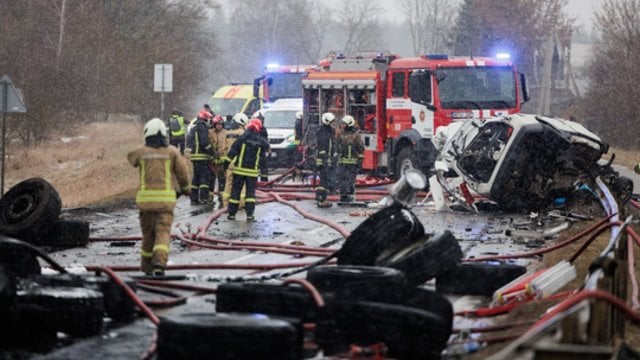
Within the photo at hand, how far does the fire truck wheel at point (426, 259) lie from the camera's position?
36.2 ft

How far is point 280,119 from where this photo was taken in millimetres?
32188

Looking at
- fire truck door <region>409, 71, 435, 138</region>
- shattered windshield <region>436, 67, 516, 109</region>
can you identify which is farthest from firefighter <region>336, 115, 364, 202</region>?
shattered windshield <region>436, 67, 516, 109</region>

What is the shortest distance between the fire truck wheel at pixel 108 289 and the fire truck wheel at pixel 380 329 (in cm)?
219

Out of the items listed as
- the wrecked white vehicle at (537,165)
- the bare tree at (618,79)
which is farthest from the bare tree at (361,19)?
the wrecked white vehicle at (537,165)

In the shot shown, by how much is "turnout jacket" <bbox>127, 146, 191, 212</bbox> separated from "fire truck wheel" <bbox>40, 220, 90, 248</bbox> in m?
3.37

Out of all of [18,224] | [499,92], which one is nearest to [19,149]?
[499,92]

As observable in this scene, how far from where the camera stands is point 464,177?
2052 centimetres

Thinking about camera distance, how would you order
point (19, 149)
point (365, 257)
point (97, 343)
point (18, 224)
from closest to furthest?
point (97, 343), point (365, 257), point (18, 224), point (19, 149)

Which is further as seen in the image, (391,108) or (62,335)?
(391,108)

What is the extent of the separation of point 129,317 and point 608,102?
43.7 meters

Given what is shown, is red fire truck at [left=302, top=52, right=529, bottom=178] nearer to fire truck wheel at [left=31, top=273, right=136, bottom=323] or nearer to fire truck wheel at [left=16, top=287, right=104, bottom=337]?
fire truck wheel at [left=31, top=273, right=136, bottom=323]

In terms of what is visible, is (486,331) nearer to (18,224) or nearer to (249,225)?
(18,224)

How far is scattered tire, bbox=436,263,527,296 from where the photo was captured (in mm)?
11766

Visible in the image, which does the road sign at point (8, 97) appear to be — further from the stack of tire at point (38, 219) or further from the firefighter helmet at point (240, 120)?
the stack of tire at point (38, 219)
